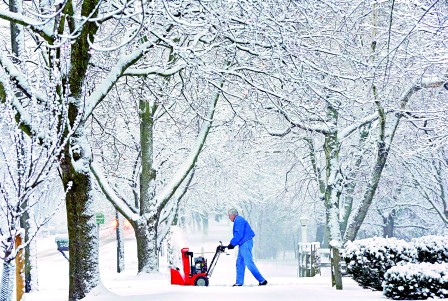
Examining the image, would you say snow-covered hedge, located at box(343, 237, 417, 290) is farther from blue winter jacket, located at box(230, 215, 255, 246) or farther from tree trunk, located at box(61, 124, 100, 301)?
tree trunk, located at box(61, 124, 100, 301)

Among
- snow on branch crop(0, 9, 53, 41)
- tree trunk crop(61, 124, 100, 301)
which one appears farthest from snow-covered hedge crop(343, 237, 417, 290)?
snow on branch crop(0, 9, 53, 41)

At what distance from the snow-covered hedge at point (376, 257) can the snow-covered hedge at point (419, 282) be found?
80.9 inches

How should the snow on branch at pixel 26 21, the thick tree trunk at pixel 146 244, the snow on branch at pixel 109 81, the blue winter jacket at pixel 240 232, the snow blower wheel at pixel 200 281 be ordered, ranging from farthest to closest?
the thick tree trunk at pixel 146 244 < the snow blower wheel at pixel 200 281 < the blue winter jacket at pixel 240 232 < the snow on branch at pixel 109 81 < the snow on branch at pixel 26 21

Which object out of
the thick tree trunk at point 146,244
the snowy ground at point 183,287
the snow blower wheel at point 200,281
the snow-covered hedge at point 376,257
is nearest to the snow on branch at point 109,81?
the snowy ground at point 183,287

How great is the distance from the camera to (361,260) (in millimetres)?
11383

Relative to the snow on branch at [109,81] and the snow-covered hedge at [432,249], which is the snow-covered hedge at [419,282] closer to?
the snow-covered hedge at [432,249]

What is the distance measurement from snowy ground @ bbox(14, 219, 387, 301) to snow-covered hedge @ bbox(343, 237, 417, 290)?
1.01ft

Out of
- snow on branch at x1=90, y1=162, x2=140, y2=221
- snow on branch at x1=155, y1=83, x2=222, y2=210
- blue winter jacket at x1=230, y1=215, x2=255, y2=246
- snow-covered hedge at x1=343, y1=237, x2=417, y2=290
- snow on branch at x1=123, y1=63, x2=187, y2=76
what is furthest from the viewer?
snow on branch at x1=155, y1=83, x2=222, y2=210

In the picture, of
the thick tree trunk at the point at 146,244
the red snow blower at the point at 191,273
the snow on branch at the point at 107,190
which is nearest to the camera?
the snow on branch at the point at 107,190

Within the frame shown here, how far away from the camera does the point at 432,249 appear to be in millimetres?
11430

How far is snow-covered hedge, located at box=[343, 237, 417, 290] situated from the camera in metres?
11.3

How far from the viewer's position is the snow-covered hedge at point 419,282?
8.98 meters

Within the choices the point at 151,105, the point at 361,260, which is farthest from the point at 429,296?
the point at 151,105

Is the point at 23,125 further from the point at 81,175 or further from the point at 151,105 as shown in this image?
the point at 151,105
